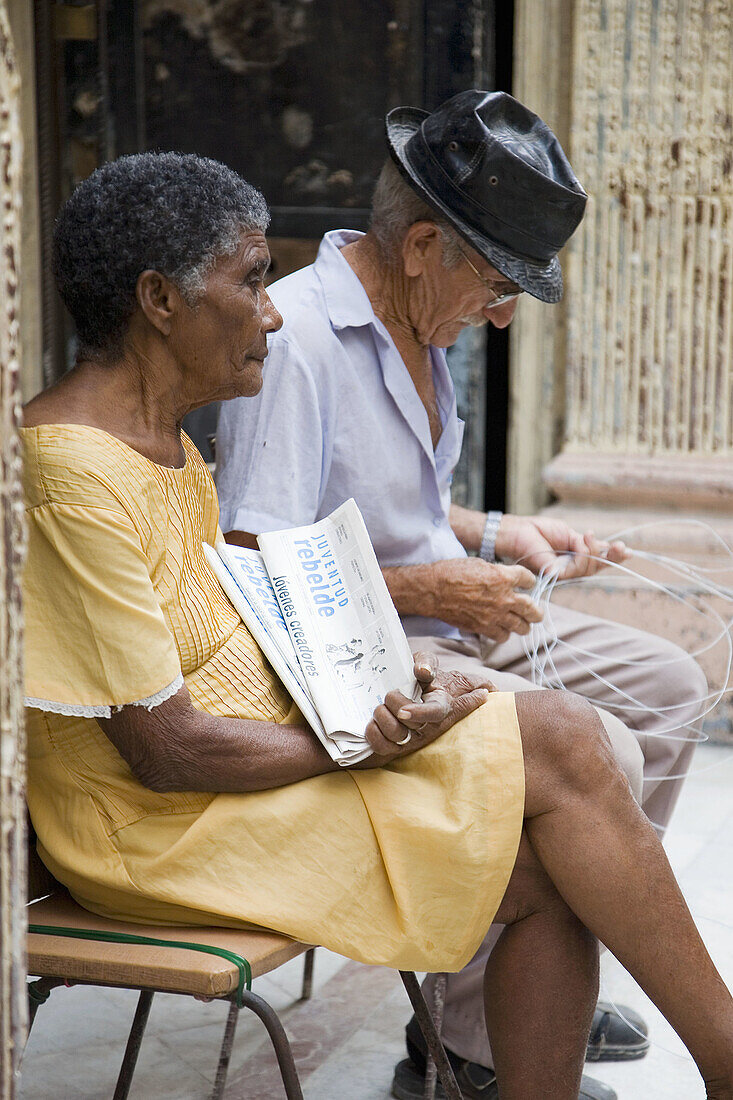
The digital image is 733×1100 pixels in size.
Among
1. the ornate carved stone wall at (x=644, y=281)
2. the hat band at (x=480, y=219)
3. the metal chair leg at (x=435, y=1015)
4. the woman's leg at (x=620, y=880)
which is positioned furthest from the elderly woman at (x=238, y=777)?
the ornate carved stone wall at (x=644, y=281)

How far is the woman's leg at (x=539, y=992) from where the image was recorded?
1.70 metres

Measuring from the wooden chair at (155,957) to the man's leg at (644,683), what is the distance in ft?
3.68

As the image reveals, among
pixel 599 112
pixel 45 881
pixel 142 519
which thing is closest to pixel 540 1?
pixel 599 112

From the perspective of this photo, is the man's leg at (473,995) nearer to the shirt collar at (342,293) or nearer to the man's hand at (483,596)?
the man's hand at (483,596)

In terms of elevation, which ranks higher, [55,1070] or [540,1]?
[540,1]

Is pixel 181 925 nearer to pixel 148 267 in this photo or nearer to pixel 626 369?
pixel 148 267

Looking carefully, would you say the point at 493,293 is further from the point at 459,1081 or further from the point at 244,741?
the point at 459,1081

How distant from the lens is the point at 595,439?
4.31m

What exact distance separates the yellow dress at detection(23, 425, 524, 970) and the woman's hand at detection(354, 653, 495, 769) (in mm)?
24

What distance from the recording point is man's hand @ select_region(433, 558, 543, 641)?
233cm

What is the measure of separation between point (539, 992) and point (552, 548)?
125 cm

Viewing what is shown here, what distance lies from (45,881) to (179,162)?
3.53 ft

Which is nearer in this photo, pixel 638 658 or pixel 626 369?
pixel 638 658

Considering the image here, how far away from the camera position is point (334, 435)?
2350mm
